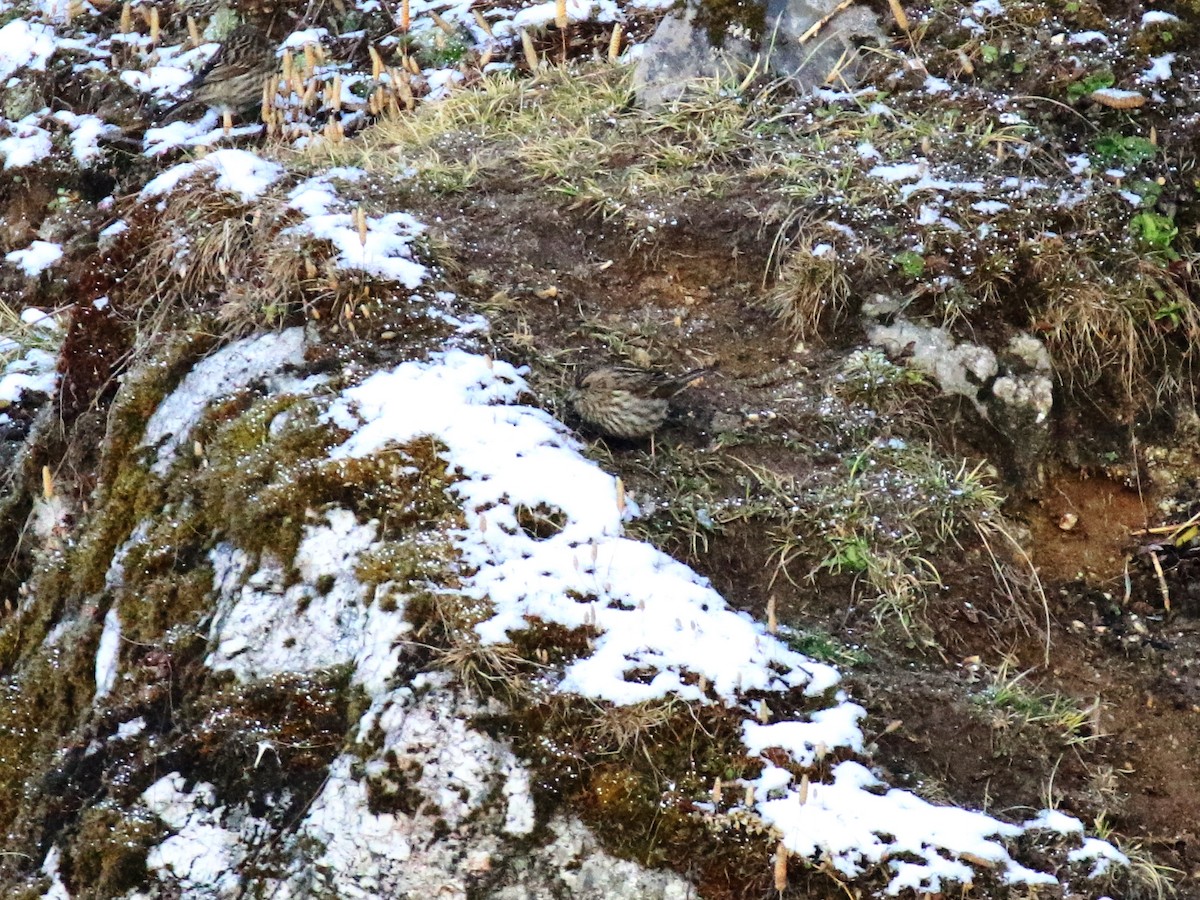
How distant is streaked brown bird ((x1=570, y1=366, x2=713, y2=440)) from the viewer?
4199 mm

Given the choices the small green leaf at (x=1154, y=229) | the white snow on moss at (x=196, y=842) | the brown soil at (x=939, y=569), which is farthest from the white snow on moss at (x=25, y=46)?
the small green leaf at (x=1154, y=229)

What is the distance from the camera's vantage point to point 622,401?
421 centimetres

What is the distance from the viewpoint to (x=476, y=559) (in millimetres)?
3504

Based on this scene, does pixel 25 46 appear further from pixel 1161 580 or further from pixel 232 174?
pixel 1161 580

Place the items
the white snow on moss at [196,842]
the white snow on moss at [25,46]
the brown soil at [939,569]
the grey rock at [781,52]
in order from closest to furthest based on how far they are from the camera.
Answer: the white snow on moss at [196,842] → the brown soil at [939,569] → the grey rock at [781,52] → the white snow on moss at [25,46]

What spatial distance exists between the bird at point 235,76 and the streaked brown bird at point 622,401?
378cm

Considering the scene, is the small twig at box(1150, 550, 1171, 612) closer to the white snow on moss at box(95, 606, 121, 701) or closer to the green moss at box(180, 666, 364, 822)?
the green moss at box(180, 666, 364, 822)

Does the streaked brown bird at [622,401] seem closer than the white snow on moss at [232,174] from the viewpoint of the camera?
Yes

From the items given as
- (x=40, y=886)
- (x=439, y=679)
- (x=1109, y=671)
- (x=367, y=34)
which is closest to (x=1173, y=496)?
(x=1109, y=671)

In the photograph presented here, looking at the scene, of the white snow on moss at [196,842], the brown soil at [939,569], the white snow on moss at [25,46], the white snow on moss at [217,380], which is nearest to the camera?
the white snow on moss at [196,842]

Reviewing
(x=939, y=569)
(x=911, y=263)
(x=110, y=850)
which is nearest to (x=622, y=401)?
(x=939, y=569)

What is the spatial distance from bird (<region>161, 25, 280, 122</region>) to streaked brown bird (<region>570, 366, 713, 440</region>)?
12.4 feet

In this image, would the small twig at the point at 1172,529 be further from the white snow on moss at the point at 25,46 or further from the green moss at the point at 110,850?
the white snow on moss at the point at 25,46

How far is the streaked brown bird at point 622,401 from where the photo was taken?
4199 mm
